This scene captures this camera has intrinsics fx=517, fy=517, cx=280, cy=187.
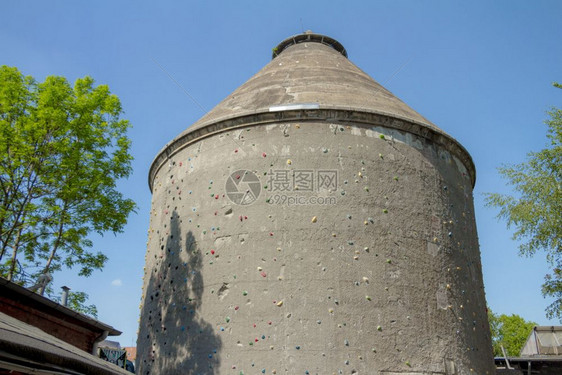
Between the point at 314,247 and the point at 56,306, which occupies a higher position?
the point at 314,247

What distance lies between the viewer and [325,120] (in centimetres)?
1066

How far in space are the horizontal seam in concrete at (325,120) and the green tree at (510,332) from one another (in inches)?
1360

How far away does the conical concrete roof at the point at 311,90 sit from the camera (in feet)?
36.6

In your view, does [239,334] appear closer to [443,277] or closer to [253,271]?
[253,271]

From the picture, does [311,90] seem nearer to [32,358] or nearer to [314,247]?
[314,247]

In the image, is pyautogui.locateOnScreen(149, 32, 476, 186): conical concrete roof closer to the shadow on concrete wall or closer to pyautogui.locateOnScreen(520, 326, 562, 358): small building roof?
the shadow on concrete wall

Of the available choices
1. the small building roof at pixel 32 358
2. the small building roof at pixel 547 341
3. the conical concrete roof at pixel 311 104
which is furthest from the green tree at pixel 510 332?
the small building roof at pixel 32 358

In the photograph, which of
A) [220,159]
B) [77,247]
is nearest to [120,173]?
[77,247]

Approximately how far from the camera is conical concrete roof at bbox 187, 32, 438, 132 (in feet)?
36.6

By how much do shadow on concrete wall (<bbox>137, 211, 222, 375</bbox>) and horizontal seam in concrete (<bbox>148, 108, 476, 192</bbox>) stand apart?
188 cm

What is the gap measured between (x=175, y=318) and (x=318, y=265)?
10.0ft

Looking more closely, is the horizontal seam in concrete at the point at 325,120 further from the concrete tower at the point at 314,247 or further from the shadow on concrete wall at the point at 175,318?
the shadow on concrete wall at the point at 175,318

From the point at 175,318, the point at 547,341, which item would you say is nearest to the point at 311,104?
the point at 175,318

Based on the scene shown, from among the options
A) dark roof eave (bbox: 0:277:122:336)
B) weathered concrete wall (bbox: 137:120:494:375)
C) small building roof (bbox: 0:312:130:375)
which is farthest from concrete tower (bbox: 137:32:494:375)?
small building roof (bbox: 0:312:130:375)
